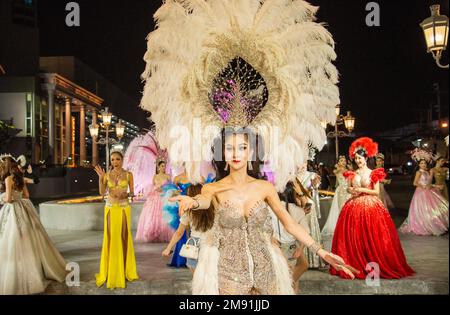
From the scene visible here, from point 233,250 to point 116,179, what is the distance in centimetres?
358

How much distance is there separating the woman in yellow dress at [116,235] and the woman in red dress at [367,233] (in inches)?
112

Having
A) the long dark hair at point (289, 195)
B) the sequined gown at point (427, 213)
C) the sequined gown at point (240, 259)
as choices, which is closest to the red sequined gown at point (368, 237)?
the long dark hair at point (289, 195)

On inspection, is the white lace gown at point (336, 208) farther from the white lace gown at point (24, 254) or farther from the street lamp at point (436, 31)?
the white lace gown at point (24, 254)

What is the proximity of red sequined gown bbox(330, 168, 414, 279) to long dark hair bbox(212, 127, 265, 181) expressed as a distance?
3.24m

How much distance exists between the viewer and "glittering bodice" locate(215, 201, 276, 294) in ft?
11.6

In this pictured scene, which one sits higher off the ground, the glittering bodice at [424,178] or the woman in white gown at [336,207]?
the glittering bodice at [424,178]

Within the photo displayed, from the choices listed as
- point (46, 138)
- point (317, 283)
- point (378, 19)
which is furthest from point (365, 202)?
point (46, 138)

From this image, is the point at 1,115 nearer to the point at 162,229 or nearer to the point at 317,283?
the point at 162,229

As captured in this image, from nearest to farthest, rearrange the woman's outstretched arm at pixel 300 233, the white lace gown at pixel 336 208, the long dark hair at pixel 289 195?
the woman's outstretched arm at pixel 300 233
the long dark hair at pixel 289 195
the white lace gown at pixel 336 208

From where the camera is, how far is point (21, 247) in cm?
638

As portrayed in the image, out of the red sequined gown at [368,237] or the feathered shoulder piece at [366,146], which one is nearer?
the red sequined gown at [368,237]

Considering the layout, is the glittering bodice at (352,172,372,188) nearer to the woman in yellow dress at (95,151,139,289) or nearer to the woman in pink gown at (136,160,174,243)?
the woman in yellow dress at (95,151,139,289)

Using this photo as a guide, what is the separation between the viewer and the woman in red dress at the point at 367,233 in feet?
22.2

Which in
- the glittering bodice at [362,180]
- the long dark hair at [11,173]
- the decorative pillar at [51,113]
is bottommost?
the glittering bodice at [362,180]
